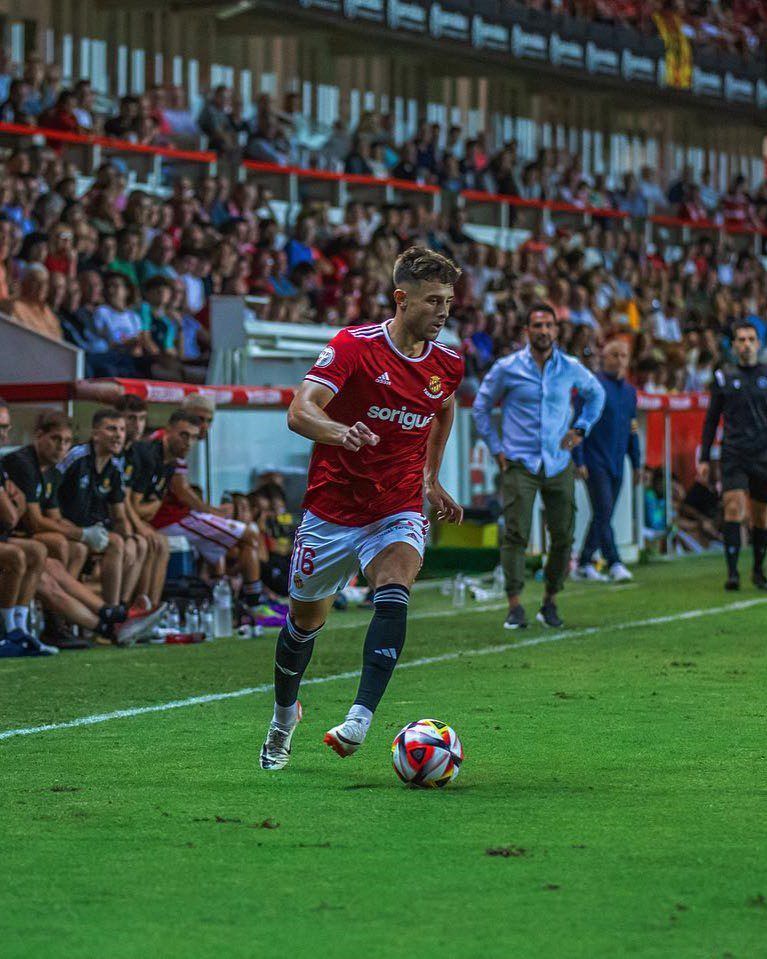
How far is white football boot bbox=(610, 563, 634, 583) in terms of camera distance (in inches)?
657

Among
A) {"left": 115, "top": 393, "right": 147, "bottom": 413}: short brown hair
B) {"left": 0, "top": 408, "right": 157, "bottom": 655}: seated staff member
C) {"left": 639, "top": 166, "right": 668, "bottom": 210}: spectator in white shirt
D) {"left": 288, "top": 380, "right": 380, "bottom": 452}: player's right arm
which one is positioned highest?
{"left": 639, "top": 166, "right": 668, "bottom": 210}: spectator in white shirt

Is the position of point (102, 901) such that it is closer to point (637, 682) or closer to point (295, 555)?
point (295, 555)

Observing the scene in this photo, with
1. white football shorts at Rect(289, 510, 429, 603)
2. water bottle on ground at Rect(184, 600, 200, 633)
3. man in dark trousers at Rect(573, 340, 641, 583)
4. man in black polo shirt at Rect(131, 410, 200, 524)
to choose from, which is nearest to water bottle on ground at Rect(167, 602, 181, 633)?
water bottle on ground at Rect(184, 600, 200, 633)

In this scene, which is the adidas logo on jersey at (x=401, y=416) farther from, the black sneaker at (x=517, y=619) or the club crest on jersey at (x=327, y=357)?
the black sneaker at (x=517, y=619)

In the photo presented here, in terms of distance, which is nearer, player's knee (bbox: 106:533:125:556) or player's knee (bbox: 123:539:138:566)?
player's knee (bbox: 106:533:125:556)

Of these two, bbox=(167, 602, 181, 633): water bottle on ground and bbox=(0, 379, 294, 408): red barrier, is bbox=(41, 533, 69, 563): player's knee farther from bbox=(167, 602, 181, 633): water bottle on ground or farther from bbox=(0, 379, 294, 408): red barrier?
bbox=(0, 379, 294, 408): red barrier

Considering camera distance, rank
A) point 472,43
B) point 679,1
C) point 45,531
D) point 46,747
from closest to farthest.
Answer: point 46,747 → point 45,531 → point 472,43 → point 679,1

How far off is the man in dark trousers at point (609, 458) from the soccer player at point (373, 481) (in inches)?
374

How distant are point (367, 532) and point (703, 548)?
1456 cm

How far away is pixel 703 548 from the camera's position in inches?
826

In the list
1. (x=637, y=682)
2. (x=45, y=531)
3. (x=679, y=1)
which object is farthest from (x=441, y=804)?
(x=679, y=1)

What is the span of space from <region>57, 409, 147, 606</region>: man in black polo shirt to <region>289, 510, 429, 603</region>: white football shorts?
555 centimetres

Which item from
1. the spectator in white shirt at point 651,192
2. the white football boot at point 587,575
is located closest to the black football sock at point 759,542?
the white football boot at point 587,575

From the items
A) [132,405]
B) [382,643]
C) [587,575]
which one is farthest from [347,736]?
[587,575]
